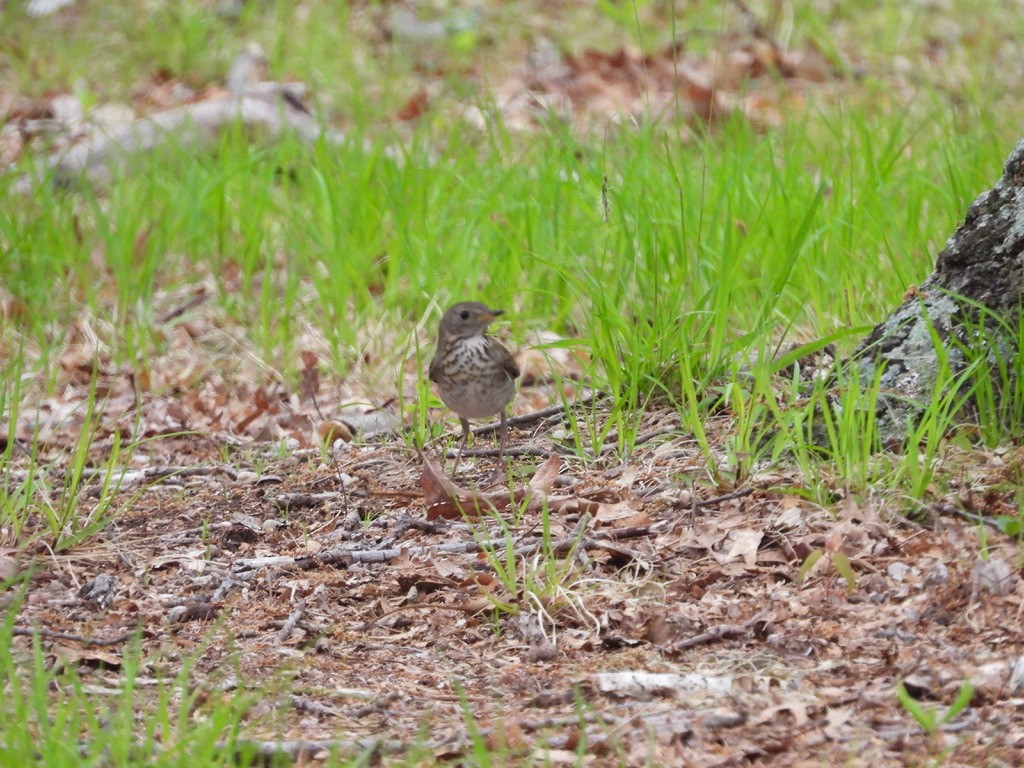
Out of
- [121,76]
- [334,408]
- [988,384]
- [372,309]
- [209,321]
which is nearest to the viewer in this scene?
[988,384]

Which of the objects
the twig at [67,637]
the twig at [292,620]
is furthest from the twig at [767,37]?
the twig at [67,637]

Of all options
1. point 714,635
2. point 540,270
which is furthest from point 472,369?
point 714,635

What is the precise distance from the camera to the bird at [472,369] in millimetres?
4617

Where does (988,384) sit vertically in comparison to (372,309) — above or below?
above

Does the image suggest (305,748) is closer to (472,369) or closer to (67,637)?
(67,637)

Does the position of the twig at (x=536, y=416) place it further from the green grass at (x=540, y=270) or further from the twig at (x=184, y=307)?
the twig at (x=184, y=307)

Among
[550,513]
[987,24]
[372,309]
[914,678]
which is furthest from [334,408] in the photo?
[987,24]

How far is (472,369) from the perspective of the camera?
461 cm

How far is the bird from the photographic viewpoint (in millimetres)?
4617

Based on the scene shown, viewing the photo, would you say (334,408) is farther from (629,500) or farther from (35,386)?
(629,500)

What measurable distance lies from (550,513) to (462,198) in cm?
298

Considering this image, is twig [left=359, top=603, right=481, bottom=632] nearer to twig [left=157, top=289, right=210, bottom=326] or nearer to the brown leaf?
twig [left=157, top=289, right=210, bottom=326]

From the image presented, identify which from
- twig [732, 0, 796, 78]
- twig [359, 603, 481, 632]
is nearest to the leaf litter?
twig [359, 603, 481, 632]

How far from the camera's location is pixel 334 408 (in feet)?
18.5
